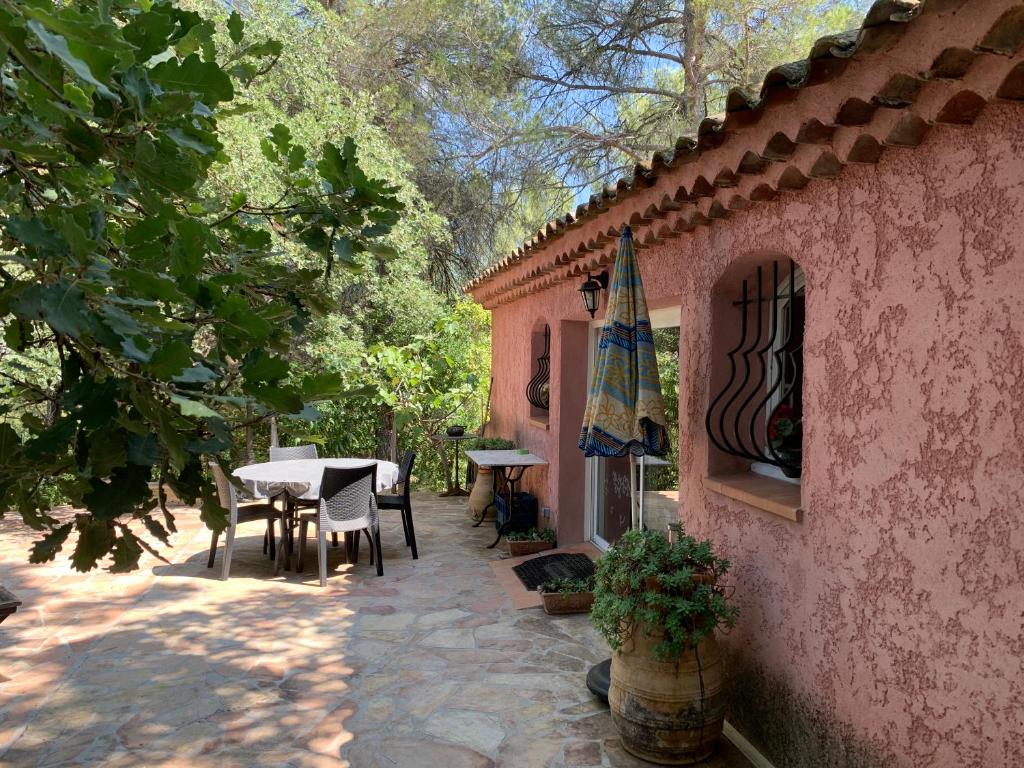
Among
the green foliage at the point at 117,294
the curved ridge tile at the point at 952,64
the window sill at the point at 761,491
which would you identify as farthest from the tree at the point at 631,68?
the green foliage at the point at 117,294

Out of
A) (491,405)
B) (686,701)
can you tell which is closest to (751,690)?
(686,701)

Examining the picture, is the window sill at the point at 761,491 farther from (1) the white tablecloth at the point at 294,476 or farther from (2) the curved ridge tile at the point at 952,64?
(1) the white tablecloth at the point at 294,476

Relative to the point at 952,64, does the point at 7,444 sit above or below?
below

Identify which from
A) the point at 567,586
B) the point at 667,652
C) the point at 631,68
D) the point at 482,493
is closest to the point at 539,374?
the point at 482,493

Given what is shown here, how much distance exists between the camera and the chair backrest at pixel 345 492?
22.0 feet

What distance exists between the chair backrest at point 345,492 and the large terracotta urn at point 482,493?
7.98 feet

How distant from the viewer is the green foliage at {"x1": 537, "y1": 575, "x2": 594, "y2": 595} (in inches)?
232

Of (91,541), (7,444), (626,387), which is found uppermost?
(626,387)

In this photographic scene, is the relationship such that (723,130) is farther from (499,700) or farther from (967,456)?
(499,700)

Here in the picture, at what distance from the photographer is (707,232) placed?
14.4ft

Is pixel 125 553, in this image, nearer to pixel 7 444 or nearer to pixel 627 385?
pixel 7 444

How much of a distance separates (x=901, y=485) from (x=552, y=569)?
14.2 ft

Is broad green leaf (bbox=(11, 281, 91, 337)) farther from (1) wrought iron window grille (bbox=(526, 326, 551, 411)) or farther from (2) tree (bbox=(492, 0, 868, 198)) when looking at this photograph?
(2) tree (bbox=(492, 0, 868, 198))

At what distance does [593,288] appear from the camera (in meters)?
6.33
